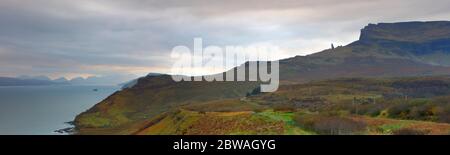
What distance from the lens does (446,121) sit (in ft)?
149
